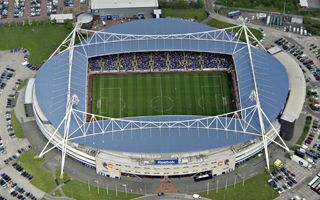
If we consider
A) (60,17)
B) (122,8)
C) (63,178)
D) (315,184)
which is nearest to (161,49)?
(122,8)

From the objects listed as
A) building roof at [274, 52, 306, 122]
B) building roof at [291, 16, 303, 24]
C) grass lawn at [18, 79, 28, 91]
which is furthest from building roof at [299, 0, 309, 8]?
grass lawn at [18, 79, 28, 91]

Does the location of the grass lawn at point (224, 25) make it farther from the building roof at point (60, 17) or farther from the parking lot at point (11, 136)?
the parking lot at point (11, 136)

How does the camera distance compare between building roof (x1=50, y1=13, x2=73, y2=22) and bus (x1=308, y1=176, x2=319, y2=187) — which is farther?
building roof (x1=50, y1=13, x2=73, y2=22)

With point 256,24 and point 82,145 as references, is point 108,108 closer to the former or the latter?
point 82,145

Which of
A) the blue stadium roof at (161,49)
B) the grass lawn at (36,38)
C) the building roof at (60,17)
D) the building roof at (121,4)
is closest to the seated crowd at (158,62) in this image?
the blue stadium roof at (161,49)

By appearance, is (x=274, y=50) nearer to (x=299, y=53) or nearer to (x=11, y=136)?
(x=299, y=53)

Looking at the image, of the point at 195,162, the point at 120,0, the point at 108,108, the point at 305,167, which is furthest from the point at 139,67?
the point at 305,167

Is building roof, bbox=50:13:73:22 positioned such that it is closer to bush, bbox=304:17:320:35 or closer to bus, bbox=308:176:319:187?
bush, bbox=304:17:320:35
